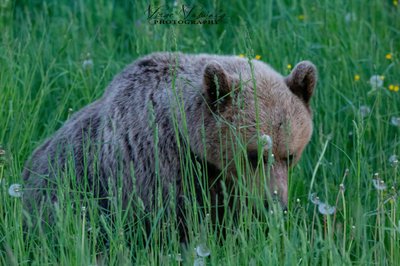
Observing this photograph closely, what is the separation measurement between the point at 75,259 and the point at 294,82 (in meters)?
1.91

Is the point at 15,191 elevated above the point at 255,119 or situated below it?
below

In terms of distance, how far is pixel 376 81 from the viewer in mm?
6578

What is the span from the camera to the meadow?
4.71 m

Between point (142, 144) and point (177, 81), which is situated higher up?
point (177, 81)

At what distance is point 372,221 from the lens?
5523 millimetres

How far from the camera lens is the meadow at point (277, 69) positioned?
471 cm

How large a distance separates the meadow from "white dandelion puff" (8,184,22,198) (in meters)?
0.01

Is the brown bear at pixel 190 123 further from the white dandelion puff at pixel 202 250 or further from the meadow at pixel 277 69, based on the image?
the white dandelion puff at pixel 202 250

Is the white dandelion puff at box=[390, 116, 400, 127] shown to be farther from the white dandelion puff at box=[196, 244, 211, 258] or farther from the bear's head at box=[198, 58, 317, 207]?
the white dandelion puff at box=[196, 244, 211, 258]

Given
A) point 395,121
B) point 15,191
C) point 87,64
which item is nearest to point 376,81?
point 395,121

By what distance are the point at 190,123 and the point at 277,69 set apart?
1.89 metres

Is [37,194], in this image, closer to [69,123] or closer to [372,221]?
[69,123]

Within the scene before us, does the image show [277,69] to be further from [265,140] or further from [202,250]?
[202,250]

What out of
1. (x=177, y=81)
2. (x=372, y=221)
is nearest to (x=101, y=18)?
(x=177, y=81)
